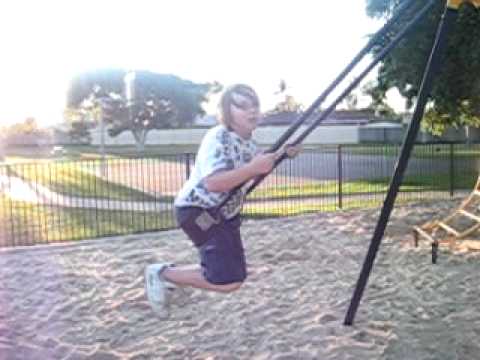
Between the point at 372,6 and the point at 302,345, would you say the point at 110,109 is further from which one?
the point at 302,345

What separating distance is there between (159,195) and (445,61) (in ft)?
24.7

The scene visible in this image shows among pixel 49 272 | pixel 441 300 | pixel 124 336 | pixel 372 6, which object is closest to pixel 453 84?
pixel 372 6

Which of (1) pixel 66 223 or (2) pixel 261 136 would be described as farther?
(2) pixel 261 136

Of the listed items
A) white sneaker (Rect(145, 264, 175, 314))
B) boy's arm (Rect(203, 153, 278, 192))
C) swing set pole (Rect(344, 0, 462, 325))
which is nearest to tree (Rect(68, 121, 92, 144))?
swing set pole (Rect(344, 0, 462, 325))

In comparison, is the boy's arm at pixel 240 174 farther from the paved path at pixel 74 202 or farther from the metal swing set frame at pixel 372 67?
the paved path at pixel 74 202

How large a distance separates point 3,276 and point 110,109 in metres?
46.5

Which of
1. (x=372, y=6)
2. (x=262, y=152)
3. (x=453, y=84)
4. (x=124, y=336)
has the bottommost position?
(x=124, y=336)

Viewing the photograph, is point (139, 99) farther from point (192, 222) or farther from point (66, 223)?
point (192, 222)

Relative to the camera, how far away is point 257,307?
5188 millimetres

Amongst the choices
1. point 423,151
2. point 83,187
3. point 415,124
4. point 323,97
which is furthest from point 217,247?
point 423,151

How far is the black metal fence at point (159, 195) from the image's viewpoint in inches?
400

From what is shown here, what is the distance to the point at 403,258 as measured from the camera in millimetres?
7117

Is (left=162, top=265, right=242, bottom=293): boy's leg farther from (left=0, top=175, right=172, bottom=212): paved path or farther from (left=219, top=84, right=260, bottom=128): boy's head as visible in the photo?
(left=0, top=175, right=172, bottom=212): paved path

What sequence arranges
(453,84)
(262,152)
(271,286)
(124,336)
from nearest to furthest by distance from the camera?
(262,152)
(124,336)
(271,286)
(453,84)
